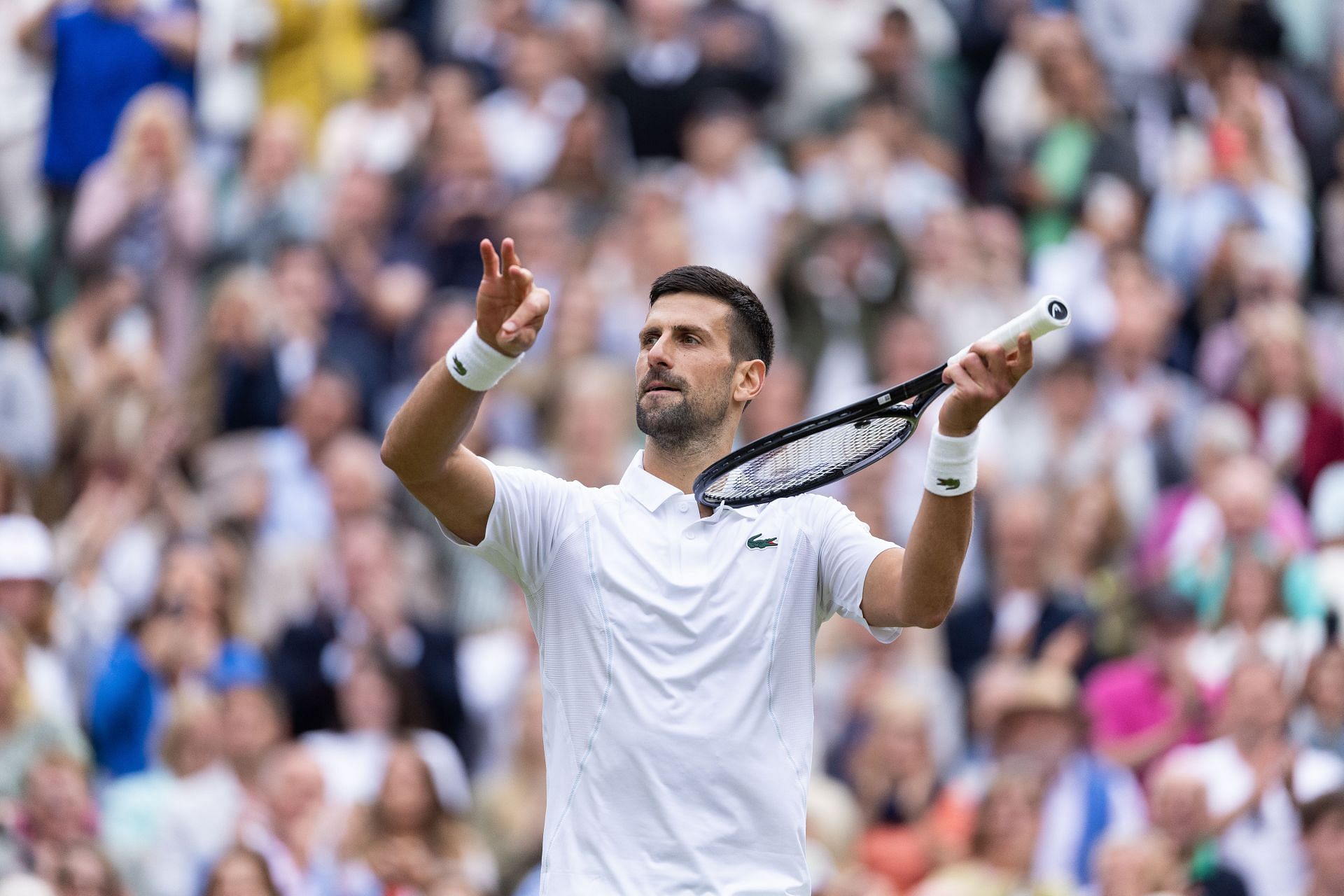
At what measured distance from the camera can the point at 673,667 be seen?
4.93 m

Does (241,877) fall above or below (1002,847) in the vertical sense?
below

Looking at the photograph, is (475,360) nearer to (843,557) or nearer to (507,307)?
(507,307)

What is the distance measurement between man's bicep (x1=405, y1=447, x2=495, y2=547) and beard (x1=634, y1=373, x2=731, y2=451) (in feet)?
1.44

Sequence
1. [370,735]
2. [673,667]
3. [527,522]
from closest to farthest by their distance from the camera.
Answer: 1. [673,667]
2. [527,522]
3. [370,735]

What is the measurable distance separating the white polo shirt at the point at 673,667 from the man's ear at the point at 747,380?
0.30 meters

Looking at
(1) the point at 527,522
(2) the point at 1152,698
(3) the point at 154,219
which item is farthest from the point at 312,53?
(1) the point at 527,522

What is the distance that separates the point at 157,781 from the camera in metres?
9.91

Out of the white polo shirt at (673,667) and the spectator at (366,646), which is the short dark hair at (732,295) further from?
the spectator at (366,646)

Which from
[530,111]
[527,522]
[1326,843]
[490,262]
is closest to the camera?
[490,262]

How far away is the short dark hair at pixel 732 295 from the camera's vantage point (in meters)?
5.33

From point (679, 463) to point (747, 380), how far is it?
0.31m

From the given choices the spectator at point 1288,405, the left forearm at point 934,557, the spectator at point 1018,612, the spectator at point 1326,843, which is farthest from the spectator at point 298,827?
the spectator at point 1288,405

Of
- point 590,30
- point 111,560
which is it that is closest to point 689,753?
point 111,560

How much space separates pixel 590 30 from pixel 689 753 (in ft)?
34.7
